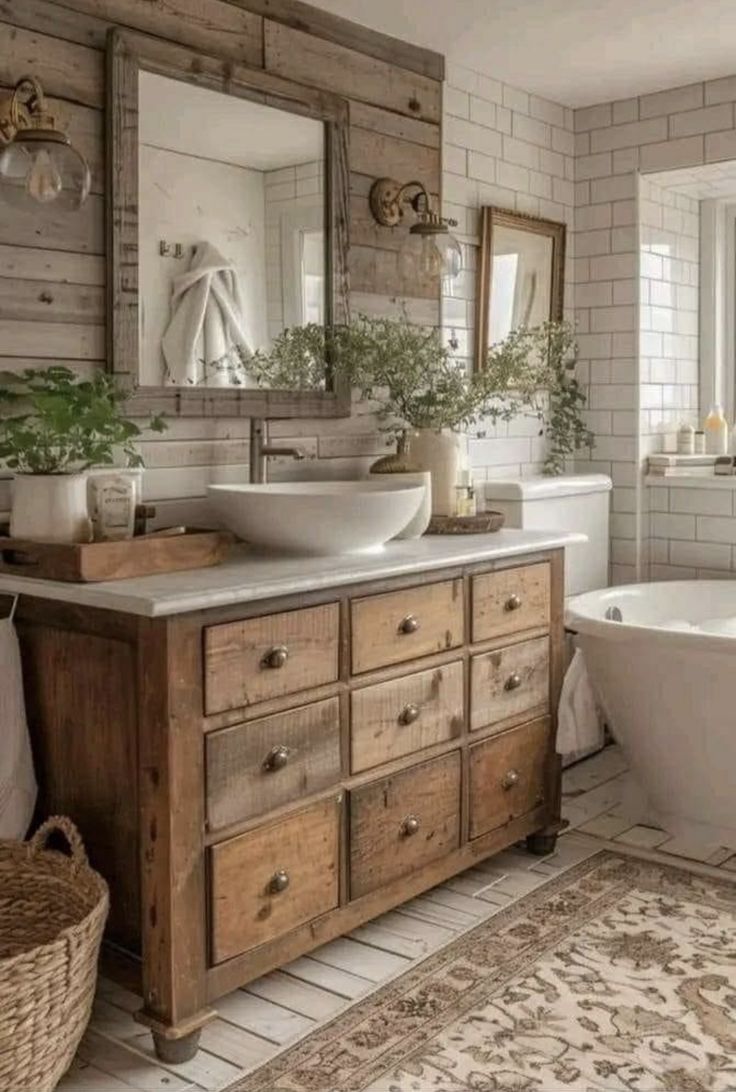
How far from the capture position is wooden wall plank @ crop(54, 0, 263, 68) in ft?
9.26

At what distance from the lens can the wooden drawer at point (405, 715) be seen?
2717 millimetres

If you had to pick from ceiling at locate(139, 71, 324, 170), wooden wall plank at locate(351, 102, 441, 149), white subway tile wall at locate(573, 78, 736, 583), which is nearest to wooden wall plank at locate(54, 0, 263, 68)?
ceiling at locate(139, 71, 324, 170)

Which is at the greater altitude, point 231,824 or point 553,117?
point 553,117

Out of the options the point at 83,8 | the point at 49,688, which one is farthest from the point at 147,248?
the point at 49,688

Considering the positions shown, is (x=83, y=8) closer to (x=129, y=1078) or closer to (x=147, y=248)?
(x=147, y=248)

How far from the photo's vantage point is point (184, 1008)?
2318 mm

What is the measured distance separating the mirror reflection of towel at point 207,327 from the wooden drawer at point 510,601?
86cm

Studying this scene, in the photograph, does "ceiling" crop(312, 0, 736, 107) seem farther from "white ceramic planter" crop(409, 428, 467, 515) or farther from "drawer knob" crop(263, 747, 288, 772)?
"drawer knob" crop(263, 747, 288, 772)

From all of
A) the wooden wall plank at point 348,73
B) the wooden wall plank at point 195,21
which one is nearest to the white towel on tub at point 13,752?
the wooden wall plank at point 195,21

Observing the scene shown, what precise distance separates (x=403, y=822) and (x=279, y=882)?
0.44m

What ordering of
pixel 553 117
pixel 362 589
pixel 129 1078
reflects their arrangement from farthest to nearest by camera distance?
1. pixel 553 117
2. pixel 362 589
3. pixel 129 1078

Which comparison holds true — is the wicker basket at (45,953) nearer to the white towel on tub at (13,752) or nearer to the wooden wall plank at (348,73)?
the white towel on tub at (13,752)

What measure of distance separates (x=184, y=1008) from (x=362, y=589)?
968 mm

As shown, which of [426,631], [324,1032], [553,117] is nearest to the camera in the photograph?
[324,1032]
